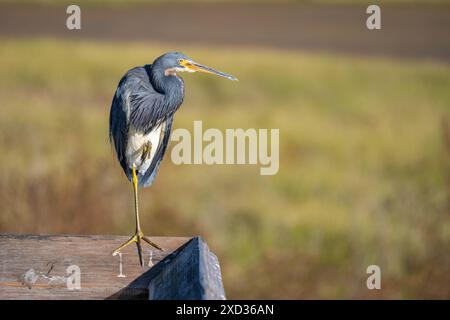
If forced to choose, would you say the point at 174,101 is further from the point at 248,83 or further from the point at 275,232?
the point at 248,83

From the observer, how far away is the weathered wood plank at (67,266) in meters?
2.48

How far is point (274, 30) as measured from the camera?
18.6 meters

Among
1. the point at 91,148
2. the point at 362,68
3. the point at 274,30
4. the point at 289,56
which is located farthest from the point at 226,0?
the point at 91,148

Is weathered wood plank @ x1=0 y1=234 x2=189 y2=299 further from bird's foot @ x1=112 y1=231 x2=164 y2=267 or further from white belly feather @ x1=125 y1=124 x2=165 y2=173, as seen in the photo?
white belly feather @ x1=125 y1=124 x2=165 y2=173

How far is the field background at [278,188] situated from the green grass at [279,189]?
14 millimetres

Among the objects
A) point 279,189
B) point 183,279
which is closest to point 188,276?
point 183,279

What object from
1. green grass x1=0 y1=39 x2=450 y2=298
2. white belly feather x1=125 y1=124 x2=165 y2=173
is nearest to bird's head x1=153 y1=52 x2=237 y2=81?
white belly feather x1=125 y1=124 x2=165 y2=173

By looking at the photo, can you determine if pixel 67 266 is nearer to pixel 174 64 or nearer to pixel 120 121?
pixel 120 121

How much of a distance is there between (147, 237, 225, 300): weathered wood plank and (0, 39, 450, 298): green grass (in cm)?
330

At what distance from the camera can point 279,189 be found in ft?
26.3

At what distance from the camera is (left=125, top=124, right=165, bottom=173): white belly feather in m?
2.88

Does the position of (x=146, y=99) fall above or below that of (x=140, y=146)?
above

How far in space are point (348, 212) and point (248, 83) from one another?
4767 millimetres

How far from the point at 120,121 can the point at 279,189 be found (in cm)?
530
